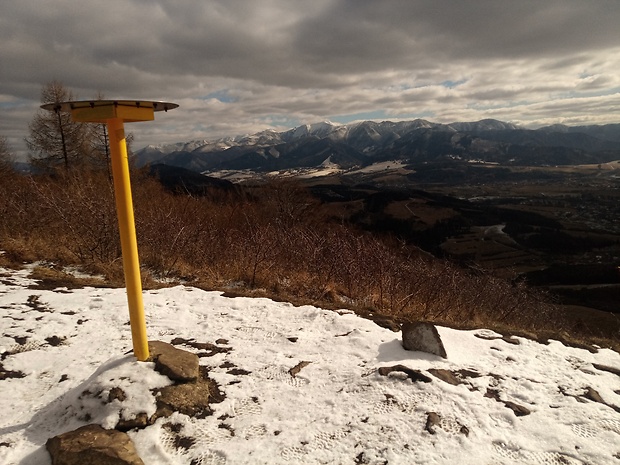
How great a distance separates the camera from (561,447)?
3.02m

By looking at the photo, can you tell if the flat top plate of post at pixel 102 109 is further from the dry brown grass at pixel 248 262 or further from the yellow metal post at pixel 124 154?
the dry brown grass at pixel 248 262

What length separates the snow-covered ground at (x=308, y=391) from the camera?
9.49ft

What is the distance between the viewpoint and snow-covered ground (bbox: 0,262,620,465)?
289 centimetres

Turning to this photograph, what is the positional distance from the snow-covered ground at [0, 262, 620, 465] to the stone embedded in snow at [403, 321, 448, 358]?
0.43ft

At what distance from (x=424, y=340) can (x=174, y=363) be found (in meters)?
3.04

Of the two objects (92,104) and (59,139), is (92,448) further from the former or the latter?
(59,139)

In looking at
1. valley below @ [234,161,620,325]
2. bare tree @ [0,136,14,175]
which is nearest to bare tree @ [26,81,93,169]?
bare tree @ [0,136,14,175]

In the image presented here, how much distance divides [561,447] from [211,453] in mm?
2978

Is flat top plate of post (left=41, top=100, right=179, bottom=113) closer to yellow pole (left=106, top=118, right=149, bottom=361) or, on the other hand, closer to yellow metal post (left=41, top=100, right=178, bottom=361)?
yellow metal post (left=41, top=100, right=178, bottom=361)

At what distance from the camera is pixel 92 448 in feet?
8.49

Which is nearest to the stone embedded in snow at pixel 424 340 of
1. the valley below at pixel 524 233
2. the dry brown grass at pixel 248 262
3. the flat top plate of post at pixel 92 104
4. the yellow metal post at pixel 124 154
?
the dry brown grass at pixel 248 262

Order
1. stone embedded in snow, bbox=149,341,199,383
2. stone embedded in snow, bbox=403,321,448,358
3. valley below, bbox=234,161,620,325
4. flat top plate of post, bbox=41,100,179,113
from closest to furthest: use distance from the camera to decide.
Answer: flat top plate of post, bbox=41,100,179,113 → stone embedded in snow, bbox=149,341,199,383 → stone embedded in snow, bbox=403,321,448,358 → valley below, bbox=234,161,620,325

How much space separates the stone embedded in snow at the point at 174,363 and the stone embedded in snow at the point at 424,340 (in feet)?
8.75

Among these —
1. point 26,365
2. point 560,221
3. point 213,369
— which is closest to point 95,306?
point 26,365
